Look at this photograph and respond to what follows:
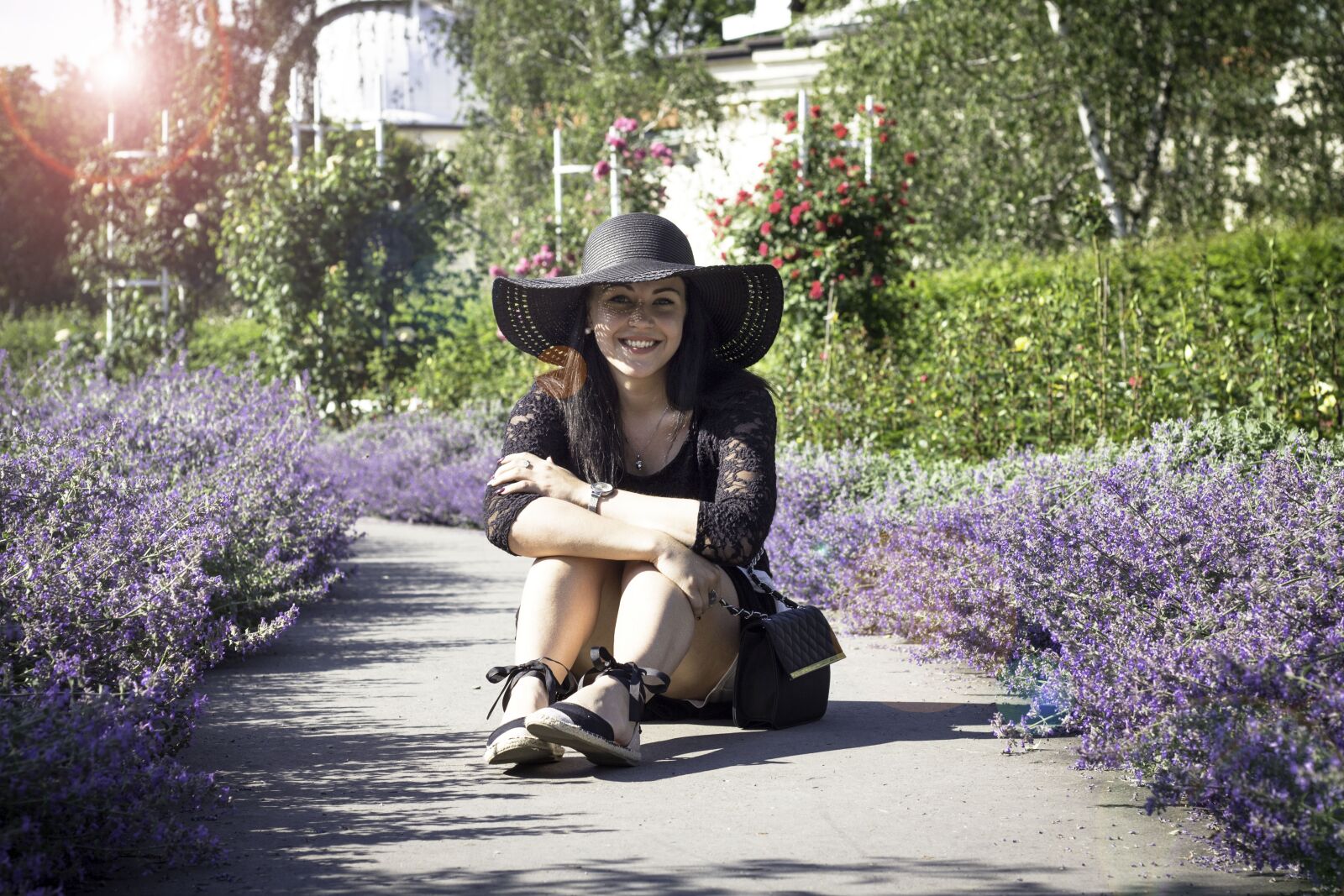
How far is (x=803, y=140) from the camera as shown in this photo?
1127 cm

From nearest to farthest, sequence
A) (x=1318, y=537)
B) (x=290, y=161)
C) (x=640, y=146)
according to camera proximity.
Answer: (x=1318, y=537)
(x=640, y=146)
(x=290, y=161)

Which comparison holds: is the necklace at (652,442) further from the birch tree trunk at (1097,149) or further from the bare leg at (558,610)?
the birch tree trunk at (1097,149)

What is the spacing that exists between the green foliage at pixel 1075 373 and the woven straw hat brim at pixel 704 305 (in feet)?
8.14

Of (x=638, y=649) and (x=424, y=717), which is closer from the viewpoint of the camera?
(x=638, y=649)

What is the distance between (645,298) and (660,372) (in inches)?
9.4

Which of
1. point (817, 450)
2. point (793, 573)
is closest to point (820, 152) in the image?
point (817, 450)

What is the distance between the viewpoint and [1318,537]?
136 inches

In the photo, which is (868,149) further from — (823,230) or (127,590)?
(127,590)

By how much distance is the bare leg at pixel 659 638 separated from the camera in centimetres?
351

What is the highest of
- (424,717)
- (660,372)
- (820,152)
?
(820,152)

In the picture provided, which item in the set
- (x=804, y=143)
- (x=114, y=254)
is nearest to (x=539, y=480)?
(x=804, y=143)

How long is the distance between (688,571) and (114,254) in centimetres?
1654

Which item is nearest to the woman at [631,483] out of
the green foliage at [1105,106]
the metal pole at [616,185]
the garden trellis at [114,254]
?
the metal pole at [616,185]

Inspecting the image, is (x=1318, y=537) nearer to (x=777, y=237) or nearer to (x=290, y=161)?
(x=777, y=237)
